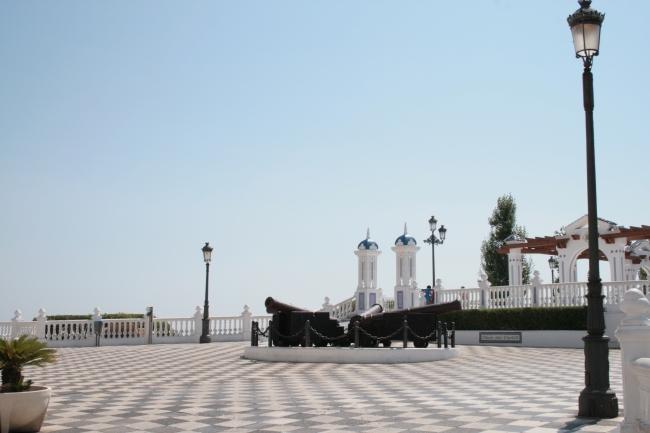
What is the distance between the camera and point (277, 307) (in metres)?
18.3

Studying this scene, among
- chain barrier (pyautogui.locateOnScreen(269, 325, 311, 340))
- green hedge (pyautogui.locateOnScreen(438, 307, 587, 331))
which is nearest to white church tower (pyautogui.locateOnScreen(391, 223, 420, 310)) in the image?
green hedge (pyautogui.locateOnScreen(438, 307, 587, 331))

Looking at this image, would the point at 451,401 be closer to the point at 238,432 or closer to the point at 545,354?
the point at 238,432

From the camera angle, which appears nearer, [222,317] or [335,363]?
[335,363]

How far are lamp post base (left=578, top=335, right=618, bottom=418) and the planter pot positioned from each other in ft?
20.3

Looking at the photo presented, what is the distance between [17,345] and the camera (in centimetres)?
754

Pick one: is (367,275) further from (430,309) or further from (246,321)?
(430,309)

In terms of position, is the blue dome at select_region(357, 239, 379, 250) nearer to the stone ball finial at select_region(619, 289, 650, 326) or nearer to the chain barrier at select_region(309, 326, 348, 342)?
the chain barrier at select_region(309, 326, 348, 342)

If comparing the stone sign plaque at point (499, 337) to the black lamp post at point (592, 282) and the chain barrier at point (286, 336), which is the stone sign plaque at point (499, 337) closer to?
the chain barrier at point (286, 336)

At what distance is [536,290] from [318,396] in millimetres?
16800

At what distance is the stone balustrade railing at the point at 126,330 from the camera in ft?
85.7

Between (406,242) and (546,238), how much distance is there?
19.9ft

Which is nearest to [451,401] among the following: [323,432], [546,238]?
[323,432]

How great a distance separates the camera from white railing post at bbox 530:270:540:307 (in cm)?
2480

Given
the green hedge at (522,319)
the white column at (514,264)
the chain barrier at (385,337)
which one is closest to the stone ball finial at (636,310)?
the chain barrier at (385,337)
